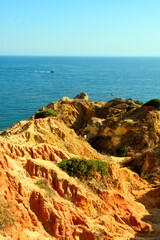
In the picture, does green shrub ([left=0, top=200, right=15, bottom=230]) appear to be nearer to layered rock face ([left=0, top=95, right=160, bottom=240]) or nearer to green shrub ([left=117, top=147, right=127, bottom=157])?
layered rock face ([left=0, top=95, right=160, bottom=240])

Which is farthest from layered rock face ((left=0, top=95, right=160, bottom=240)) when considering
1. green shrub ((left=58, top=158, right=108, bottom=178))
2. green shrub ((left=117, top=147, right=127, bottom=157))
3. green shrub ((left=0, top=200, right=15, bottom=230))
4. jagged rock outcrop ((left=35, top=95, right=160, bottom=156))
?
jagged rock outcrop ((left=35, top=95, right=160, bottom=156))

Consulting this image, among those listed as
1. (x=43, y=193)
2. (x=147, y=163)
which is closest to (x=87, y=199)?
(x=43, y=193)

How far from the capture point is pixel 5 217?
43.6 feet

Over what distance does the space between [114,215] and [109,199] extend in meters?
1.51

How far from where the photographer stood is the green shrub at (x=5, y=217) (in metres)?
13.0

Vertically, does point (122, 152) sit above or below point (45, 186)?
below

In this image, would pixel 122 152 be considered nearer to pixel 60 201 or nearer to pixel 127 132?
pixel 127 132

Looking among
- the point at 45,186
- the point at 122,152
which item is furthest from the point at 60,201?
the point at 122,152

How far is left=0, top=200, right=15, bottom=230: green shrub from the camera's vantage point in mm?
13031

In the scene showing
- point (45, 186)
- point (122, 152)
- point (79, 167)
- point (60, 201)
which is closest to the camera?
point (60, 201)

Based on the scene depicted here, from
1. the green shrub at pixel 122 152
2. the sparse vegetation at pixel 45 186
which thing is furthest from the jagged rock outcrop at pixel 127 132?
the sparse vegetation at pixel 45 186

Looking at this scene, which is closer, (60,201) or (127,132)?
(60,201)

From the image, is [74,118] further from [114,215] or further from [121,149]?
[114,215]

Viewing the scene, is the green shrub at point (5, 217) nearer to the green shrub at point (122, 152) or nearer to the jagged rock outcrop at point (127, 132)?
the green shrub at point (122, 152)
